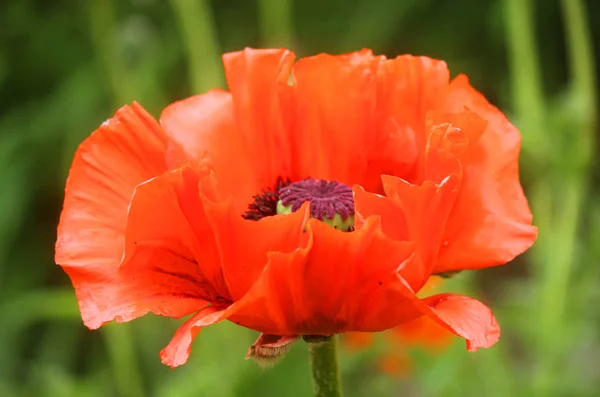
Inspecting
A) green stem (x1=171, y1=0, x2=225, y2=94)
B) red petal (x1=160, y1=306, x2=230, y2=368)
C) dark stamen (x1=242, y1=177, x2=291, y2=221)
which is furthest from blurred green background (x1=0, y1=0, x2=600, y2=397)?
red petal (x1=160, y1=306, x2=230, y2=368)

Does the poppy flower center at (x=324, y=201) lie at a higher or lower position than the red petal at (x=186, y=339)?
higher

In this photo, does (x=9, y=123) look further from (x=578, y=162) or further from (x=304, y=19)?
(x=578, y=162)

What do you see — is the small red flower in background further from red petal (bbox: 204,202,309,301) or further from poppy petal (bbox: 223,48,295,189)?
red petal (bbox: 204,202,309,301)

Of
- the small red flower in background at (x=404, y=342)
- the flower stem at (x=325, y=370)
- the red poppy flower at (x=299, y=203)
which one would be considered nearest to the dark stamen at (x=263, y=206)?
the red poppy flower at (x=299, y=203)

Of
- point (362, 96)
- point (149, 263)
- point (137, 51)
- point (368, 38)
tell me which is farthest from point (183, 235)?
point (368, 38)

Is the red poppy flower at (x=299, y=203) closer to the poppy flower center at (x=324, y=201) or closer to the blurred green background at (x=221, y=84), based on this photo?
the poppy flower center at (x=324, y=201)

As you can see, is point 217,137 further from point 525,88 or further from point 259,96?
point 525,88
